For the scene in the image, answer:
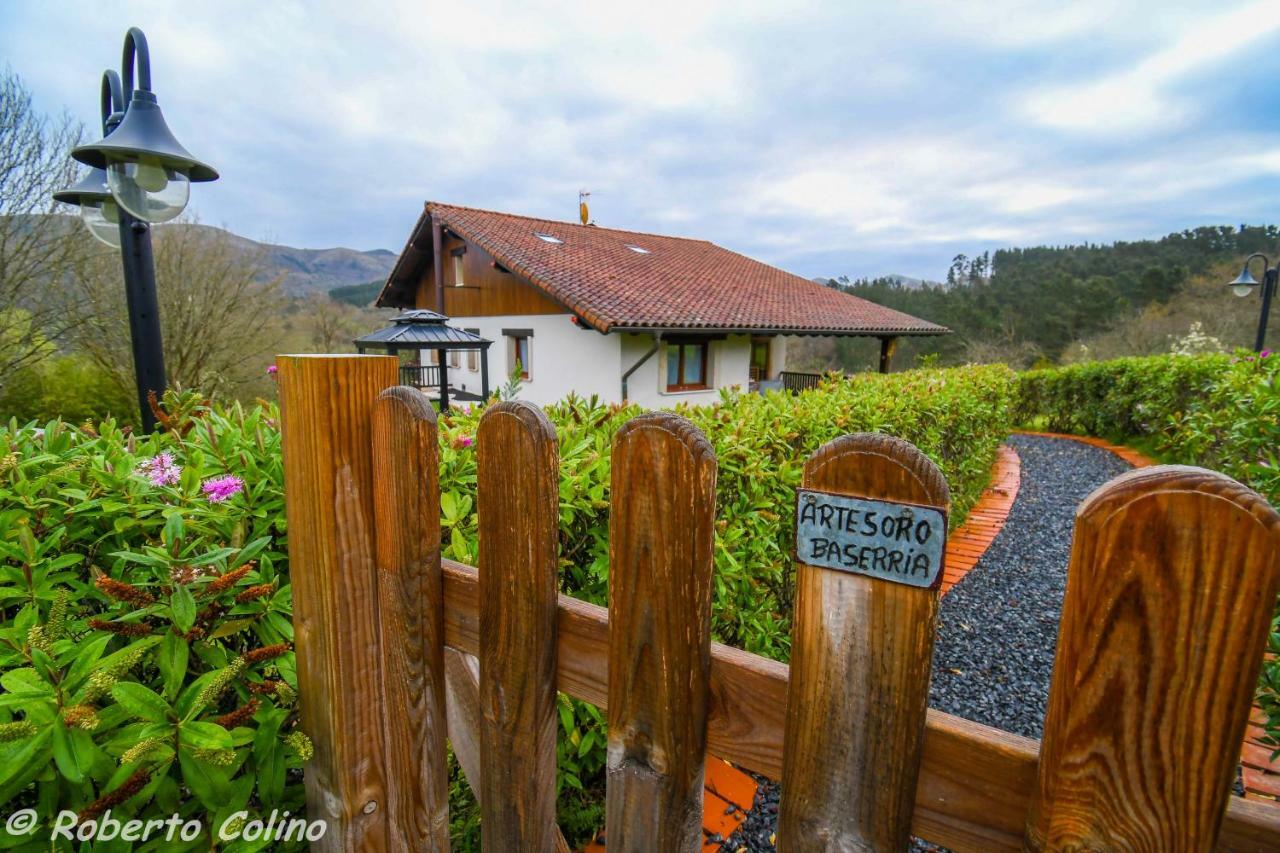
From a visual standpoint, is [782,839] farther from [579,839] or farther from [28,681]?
[579,839]

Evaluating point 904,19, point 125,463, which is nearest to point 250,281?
point 904,19

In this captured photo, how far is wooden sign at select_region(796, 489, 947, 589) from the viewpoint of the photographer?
21.8 inches

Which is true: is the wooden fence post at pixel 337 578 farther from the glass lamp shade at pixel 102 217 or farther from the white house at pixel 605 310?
the white house at pixel 605 310

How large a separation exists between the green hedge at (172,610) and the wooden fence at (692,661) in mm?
121

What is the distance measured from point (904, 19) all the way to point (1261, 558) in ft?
35.8

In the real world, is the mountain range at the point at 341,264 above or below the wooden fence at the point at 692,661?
above

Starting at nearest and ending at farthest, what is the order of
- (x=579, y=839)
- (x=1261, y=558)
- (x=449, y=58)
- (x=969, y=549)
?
1. (x=1261, y=558)
2. (x=579, y=839)
3. (x=969, y=549)
4. (x=449, y=58)

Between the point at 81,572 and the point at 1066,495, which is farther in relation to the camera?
the point at 1066,495

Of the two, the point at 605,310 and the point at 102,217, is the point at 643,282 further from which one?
the point at 102,217

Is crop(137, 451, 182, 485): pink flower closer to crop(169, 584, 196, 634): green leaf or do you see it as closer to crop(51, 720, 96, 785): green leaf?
crop(169, 584, 196, 634): green leaf

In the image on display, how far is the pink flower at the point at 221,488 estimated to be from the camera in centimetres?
112

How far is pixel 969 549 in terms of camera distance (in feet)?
14.5

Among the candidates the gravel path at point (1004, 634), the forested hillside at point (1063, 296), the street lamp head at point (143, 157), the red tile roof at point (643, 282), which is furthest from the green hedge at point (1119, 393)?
the forested hillside at point (1063, 296)

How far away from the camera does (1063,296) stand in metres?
28.3
